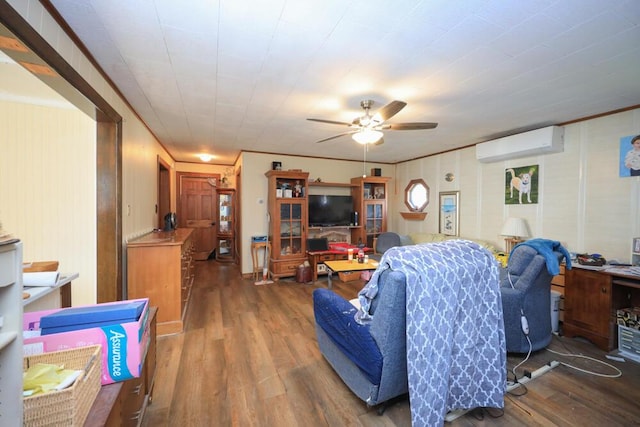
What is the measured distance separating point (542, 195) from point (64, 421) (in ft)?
15.9

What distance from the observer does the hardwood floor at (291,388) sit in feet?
5.40

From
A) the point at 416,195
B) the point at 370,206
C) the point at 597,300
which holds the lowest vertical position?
the point at 597,300

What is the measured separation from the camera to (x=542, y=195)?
353cm

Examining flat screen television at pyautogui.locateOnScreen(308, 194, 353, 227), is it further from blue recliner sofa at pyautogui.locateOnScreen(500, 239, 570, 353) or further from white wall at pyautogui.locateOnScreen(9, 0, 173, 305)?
blue recliner sofa at pyautogui.locateOnScreen(500, 239, 570, 353)

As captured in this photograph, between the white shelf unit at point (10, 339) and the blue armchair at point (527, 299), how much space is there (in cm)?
294

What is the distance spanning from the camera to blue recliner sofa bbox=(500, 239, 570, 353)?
2246mm

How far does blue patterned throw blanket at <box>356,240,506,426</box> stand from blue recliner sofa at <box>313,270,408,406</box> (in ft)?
0.21

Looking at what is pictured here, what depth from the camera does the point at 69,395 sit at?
0.78m

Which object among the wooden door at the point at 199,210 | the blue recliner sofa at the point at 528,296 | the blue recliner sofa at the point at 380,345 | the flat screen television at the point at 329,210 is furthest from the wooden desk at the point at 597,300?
the wooden door at the point at 199,210

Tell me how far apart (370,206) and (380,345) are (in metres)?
4.28

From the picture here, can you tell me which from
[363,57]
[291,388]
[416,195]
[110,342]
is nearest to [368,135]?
[363,57]

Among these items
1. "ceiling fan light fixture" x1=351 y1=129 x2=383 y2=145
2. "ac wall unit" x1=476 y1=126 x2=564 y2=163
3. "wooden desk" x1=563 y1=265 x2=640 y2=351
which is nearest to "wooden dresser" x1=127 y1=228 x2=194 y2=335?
"ceiling fan light fixture" x1=351 y1=129 x2=383 y2=145

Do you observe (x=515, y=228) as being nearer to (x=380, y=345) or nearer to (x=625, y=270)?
(x=625, y=270)

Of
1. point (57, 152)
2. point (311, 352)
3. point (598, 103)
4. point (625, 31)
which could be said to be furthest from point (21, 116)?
point (598, 103)
